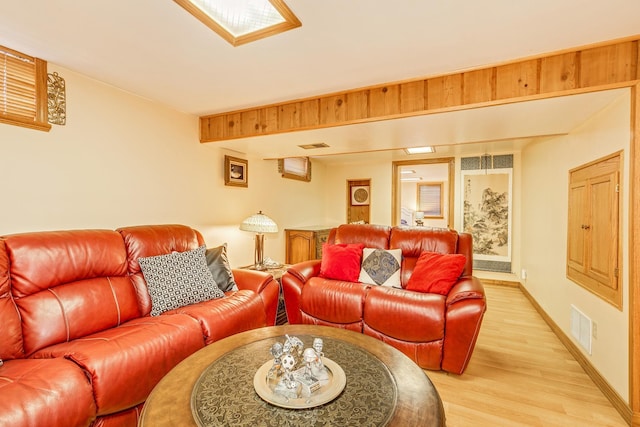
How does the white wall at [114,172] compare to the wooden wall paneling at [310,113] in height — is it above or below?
below

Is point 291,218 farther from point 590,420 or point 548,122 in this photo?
point 590,420

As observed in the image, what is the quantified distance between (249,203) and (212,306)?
6.73 ft

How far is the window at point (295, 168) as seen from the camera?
469 cm

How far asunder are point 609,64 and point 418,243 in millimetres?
1816

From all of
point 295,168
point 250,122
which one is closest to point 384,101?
point 250,122

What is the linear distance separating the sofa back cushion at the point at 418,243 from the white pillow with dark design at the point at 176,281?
67.5 inches

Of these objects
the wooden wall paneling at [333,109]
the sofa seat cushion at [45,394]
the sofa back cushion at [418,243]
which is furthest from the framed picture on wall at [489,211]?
the sofa seat cushion at [45,394]

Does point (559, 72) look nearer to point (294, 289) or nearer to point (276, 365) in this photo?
point (276, 365)

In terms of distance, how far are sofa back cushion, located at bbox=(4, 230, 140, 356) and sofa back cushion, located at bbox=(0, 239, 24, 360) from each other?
0.07ft

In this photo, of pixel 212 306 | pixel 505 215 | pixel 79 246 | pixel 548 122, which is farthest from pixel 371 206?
pixel 79 246

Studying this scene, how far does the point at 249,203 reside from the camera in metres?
4.00

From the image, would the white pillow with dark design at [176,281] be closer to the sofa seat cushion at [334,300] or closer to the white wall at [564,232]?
the sofa seat cushion at [334,300]

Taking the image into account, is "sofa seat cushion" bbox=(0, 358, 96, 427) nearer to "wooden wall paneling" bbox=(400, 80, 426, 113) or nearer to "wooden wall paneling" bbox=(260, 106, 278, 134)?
"wooden wall paneling" bbox=(260, 106, 278, 134)

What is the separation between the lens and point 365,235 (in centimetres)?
319
